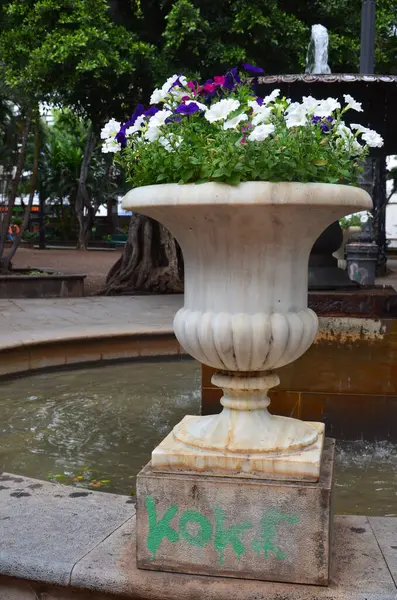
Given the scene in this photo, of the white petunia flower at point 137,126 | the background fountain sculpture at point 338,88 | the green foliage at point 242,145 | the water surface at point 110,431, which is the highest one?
the background fountain sculpture at point 338,88

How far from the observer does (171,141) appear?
2.41 meters

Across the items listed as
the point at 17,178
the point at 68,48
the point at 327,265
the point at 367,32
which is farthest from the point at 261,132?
the point at 17,178

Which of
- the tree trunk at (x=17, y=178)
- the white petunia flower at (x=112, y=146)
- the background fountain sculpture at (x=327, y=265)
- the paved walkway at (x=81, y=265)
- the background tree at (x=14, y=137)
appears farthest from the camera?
the paved walkway at (x=81, y=265)

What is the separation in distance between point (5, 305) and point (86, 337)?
4163 mm

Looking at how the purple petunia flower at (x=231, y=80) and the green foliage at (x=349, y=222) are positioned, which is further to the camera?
the green foliage at (x=349, y=222)

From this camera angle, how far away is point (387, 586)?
2285mm

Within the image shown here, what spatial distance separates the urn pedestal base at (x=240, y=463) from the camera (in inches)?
94.3

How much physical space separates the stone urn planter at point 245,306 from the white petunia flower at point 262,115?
21 cm

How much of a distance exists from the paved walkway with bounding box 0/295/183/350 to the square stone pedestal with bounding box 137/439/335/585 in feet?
14.9

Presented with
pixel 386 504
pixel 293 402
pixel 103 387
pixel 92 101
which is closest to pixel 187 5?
pixel 92 101

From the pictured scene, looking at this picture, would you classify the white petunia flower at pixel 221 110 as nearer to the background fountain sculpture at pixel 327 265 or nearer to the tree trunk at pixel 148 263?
the background fountain sculpture at pixel 327 265

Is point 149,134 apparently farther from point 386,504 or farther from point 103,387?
point 103,387

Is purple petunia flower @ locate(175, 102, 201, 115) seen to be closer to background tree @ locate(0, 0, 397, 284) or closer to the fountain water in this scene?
the fountain water

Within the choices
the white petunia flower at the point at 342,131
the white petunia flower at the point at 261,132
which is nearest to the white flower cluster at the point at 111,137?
the white petunia flower at the point at 261,132
